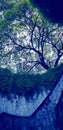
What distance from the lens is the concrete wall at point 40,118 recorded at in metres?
9.83

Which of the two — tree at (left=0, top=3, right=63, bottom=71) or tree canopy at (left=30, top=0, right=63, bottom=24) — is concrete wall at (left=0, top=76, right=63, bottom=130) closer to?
tree canopy at (left=30, top=0, right=63, bottom=24)

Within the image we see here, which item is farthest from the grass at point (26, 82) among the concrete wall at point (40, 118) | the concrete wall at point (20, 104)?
the concrete wall at point (40, 118)

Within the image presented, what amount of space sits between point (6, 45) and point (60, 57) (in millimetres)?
3476

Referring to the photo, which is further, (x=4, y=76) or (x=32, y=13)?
(x=32, y=13)

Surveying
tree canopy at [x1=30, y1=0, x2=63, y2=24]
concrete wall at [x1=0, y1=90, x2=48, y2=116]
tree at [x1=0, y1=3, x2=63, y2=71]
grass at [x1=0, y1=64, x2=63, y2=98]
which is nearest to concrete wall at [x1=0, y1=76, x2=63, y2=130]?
concrete wall at [x1=0, y1=90, x2=48, y2=116]

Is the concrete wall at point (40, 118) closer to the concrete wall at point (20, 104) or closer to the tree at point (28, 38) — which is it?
the concrete wall at point (20, 104)

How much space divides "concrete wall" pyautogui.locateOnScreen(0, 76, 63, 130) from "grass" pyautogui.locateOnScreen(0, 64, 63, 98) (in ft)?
1.48

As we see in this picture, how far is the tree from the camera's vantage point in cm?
1631

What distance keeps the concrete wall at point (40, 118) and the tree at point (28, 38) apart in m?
6.49

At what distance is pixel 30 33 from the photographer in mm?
17281

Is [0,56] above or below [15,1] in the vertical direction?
below

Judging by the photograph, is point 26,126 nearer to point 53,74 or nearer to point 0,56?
point 53,74

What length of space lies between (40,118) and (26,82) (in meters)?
1.61

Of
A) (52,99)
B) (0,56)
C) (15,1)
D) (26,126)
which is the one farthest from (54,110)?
(15,1)
